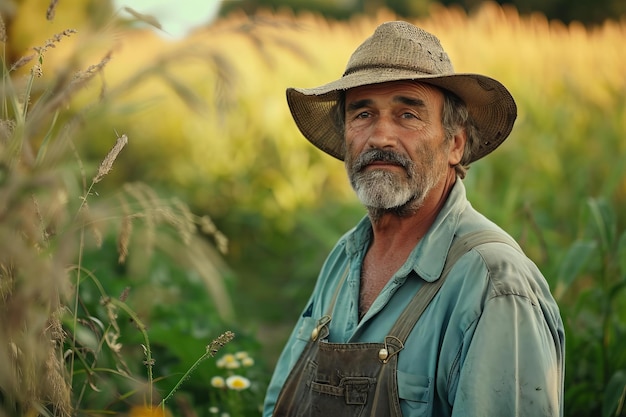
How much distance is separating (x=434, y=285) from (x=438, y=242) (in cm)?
15

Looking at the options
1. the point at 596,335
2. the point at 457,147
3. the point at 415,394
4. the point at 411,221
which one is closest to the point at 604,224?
the point at 596,335

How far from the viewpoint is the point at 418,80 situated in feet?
7.43

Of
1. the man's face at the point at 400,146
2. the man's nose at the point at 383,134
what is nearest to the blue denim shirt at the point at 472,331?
the man's face at the point at 400,146

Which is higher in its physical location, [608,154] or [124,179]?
[608,154]

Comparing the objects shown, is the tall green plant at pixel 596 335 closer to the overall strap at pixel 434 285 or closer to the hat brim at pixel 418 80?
the hat brim at pixel 418 80

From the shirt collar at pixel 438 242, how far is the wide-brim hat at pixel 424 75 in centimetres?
24

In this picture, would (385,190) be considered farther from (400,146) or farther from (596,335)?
(596,335)

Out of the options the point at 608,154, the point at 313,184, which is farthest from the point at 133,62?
the point at 608,154

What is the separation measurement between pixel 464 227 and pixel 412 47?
0.57 meters

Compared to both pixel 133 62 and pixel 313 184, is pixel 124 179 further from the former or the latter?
pixel 313 184

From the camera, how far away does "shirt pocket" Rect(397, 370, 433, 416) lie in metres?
1.94

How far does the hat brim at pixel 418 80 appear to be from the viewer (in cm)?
223

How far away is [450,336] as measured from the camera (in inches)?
76.0

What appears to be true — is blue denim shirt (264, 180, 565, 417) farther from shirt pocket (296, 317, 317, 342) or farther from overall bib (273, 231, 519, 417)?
shirt pocket (296, 317, 317, 342)
